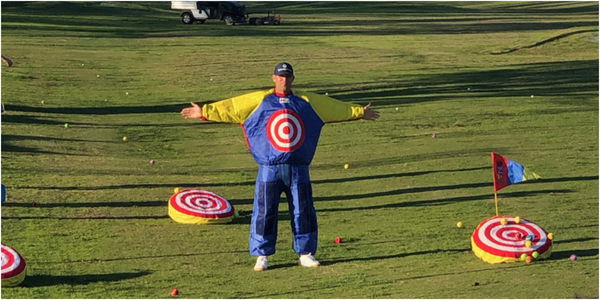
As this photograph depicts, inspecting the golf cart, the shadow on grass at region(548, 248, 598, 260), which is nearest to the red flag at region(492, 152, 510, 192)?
the shadow on grass at region(548, 248, 598, 260)

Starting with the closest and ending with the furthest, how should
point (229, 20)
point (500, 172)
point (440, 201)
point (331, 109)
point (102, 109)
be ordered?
point (331, 109) < point (500, 172) < point (440, 201) < point (102, 109) < point (229, 20)

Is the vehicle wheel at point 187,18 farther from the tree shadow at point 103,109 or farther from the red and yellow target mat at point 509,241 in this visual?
the red and yellow target mat at point 509,241

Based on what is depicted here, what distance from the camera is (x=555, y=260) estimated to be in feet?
43.8

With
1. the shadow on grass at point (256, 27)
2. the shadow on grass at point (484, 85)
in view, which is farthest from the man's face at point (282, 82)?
the shadow on grass at point (256, 27)

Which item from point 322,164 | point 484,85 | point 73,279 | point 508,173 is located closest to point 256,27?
point 484,85

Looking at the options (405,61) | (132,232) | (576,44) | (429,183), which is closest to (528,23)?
(576,44)

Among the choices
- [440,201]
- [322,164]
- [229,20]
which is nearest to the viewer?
[440,201]

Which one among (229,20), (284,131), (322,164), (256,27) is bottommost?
(256,27)

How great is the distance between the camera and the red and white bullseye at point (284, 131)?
1252 centimetres

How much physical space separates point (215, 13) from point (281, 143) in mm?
52123

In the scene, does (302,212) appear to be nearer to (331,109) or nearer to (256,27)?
(331,109)

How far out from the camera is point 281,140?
12.5m

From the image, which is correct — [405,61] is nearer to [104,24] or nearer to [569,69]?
[569,69]

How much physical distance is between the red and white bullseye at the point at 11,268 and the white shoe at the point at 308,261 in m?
3.20
